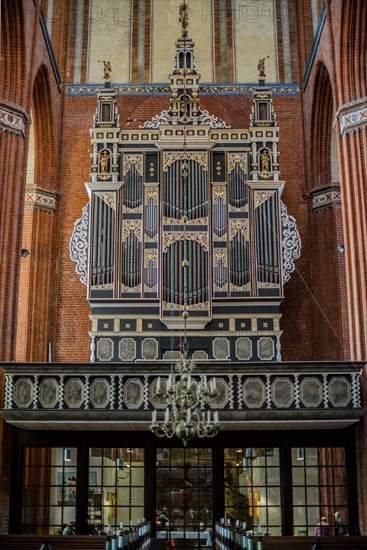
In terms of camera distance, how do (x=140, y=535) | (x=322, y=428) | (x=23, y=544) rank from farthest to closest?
(x=322, y=428)
(x=140, y=535)
(x=23, y=544)

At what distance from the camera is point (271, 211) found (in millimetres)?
22625

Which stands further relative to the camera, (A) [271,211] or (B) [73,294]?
(B) [73,294]

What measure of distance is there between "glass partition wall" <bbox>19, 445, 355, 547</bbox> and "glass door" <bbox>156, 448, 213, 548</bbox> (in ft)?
0.08

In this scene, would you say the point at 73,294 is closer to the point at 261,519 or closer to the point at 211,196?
the point at 211,196

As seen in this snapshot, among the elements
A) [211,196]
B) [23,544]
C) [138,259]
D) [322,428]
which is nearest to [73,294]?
[138,259]

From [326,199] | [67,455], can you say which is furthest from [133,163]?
[67,455]

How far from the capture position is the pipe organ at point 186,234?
851 inches

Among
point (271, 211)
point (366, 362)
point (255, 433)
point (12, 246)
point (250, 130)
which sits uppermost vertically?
point (250, 130)

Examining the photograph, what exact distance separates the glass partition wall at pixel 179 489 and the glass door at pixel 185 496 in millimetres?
23

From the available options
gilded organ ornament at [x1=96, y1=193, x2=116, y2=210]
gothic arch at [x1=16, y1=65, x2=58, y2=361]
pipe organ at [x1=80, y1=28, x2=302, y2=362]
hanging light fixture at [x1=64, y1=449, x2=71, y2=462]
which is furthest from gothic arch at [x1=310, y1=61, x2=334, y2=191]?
hanging light fixture at [x1=64, y1=449, x2=71, y2=462]

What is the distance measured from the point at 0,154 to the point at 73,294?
6.63 m

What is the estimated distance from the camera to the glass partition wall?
760 inches

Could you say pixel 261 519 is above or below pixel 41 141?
below

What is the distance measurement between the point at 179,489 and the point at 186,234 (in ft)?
22.3
